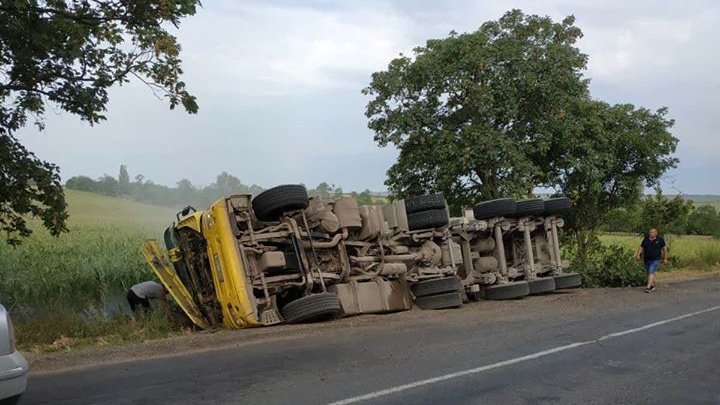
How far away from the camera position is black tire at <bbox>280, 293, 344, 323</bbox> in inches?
409

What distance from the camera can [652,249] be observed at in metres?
16.3

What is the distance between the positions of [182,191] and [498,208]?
11669 millimetres

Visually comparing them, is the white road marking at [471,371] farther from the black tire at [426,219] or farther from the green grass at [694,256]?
the green grass at [694,256]

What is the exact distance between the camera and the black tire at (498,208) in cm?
1458

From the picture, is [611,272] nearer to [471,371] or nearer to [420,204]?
[420,204]

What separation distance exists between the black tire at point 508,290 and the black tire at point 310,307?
4796 mm

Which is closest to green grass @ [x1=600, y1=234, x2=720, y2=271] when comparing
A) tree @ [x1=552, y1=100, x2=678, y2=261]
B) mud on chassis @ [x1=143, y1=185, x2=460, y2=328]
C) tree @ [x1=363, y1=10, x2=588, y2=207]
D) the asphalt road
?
tree @ [x1=552, y1=100, x2=678, y2=261]

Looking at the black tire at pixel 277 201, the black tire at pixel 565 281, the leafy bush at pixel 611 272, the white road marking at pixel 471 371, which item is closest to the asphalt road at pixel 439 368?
the white road marking at pixel 471 371

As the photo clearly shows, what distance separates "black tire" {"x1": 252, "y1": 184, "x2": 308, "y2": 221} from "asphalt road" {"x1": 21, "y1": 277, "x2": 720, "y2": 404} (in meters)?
2.07

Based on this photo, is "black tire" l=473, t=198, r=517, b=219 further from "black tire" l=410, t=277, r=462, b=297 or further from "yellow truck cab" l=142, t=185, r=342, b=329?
"yellow truck cab" l=142, t=185, r=342, b=329

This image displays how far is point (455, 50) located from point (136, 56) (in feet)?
31.6

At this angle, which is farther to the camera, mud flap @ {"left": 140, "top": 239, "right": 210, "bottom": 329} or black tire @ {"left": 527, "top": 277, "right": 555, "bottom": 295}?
black tire @ {"left": 527, "top": 277, "right": 555, "bottom": 295}

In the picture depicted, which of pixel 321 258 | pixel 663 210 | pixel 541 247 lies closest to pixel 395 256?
pixel 321 258

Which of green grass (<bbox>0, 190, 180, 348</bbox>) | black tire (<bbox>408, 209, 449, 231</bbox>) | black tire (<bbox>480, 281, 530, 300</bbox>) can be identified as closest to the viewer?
green grass (<bbox>0, 190, 180, 348</bbox>)
